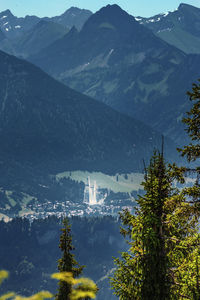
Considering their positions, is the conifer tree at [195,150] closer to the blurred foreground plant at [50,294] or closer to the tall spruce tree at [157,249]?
the tall spruce tree at [157,249]

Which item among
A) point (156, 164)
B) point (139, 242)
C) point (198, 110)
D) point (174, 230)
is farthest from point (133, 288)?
point (198, 110)

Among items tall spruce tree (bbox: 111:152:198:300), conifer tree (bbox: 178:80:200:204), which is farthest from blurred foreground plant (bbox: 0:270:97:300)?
conifer tree (bbox: 178:80:200:204)

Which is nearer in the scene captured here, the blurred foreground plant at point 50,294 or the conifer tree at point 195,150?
the blurred foreground plant at point 50,294

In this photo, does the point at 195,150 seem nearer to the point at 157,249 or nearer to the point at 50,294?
the point at 157,249

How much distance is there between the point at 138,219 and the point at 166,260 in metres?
3.65

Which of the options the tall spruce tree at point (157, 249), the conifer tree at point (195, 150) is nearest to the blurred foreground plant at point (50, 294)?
the tall spruce tree at point (157, 249)

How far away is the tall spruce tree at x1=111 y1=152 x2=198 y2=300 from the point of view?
25.8m

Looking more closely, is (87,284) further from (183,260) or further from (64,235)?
(64,235)

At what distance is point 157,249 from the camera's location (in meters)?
26.2

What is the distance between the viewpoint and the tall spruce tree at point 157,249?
25.8 meters

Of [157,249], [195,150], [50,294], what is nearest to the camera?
[50,294]

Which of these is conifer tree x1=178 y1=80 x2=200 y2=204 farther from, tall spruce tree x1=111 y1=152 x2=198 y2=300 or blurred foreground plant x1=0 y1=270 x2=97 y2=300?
blurred foreground plant x1=0 y1=270 x2=97 y2=300

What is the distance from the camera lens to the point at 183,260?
97.1 ft

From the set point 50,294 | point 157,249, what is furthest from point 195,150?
point 50,294
